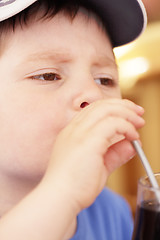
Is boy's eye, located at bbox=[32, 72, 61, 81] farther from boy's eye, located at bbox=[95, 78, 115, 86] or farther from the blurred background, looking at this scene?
the blurred background

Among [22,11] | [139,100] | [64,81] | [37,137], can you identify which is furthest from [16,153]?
[139,100]

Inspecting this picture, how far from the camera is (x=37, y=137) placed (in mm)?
618

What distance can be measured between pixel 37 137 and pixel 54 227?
194 millimetres

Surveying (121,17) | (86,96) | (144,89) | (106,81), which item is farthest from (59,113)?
(144,89)

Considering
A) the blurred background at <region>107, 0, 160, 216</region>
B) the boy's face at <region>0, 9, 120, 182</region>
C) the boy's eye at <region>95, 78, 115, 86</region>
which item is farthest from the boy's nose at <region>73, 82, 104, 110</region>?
the blurred background at <region>107, 0, 160, 216</region>

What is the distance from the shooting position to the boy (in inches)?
18.5

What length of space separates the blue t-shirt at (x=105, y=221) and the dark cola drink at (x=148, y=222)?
28cm

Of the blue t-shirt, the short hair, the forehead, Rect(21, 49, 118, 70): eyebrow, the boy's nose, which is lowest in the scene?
the blue t-shirt

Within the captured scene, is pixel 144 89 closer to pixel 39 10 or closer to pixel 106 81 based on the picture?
pixel 106 81

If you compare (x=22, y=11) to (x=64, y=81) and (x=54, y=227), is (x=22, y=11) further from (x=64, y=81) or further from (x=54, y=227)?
(x=54, y=227)

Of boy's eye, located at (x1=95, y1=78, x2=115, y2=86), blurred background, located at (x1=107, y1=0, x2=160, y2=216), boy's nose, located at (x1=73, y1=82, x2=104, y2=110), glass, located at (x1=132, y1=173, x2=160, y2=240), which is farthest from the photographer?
blurred background, located at (x1=107, y1=0, x2=160, y2=216)

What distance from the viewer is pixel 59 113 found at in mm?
614

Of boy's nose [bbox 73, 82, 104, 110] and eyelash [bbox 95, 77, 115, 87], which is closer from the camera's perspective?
boy's nose [bbox 73, 82, 104, 110]

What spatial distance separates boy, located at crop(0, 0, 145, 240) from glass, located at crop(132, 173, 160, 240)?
0.06m
